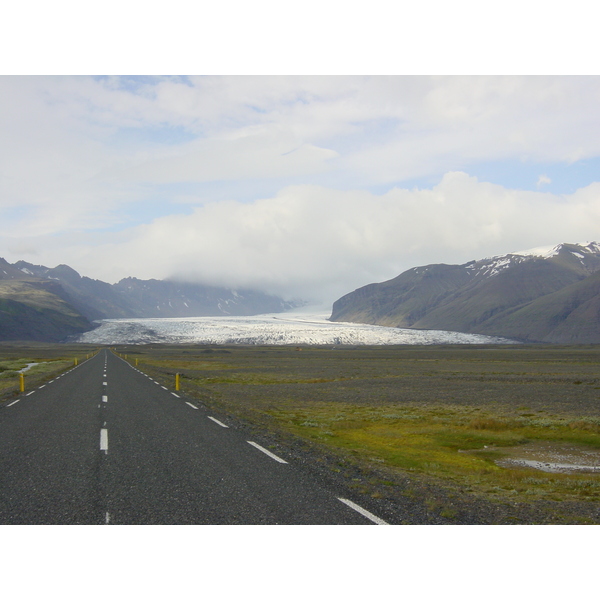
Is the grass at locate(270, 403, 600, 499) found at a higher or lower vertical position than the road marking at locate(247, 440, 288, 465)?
lower

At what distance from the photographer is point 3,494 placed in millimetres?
8703

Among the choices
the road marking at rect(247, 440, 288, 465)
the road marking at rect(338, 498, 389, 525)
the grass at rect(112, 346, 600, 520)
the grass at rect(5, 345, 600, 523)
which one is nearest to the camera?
the road marking at rect(338, 498, 389, 525)

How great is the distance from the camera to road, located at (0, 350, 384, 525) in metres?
7.66

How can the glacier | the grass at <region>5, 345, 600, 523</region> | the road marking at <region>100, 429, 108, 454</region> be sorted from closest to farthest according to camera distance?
the grass at <region>5, 345, 600, 523</region> → the road marking at <region>100, 429, 108, 454</region> → the glacier

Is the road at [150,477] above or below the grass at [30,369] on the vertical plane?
above

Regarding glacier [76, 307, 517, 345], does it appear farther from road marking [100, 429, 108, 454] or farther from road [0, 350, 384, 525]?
road marking [100, 429, 108, 454]

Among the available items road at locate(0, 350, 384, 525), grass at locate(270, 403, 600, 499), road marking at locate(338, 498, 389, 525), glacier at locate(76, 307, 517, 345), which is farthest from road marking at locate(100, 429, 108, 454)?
glacier at locate(76, 307, 517, 345)

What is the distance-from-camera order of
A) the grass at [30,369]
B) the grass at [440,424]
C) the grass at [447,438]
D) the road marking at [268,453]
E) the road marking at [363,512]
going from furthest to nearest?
1. the grass at [30,369]
2. the grass at [447,438]
3. the grass at [440,424]
4. the road marking at [268,453]
5. the road marking at [363,512]

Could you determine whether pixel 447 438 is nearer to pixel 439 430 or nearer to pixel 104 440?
pixel 439 430

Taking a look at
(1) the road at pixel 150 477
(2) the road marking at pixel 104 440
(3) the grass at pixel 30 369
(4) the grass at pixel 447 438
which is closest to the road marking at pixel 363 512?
(1) the road at pixel 150 477

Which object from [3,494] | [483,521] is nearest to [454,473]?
[483,521]

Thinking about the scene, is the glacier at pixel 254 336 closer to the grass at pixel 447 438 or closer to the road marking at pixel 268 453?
the grass at pixel 447 438

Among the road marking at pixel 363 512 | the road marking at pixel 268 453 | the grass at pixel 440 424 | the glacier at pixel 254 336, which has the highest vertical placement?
the road marking at pixel 363 512

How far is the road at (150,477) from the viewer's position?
7660mm
